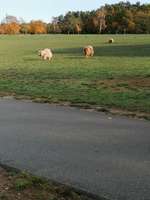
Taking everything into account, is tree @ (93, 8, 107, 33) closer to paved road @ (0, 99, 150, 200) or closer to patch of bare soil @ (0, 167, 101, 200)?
paved road @ (0, 99, 150, 200)

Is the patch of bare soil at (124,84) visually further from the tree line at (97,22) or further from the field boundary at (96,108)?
the tree line at (97,22)

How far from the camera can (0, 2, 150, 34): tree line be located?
128 m

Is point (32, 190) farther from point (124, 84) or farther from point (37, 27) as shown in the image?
point (37, 27)

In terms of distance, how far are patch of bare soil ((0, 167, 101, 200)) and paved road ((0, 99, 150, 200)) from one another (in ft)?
0.67

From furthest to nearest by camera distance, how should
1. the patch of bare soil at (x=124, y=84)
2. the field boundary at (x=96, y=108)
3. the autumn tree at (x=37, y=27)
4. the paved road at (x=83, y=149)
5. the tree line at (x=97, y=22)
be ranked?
the autumn tree at (x=37, y=27) < the tree line at (x=97, y=22) < the patch of bare soil at (x=124, y=84) < the field boundary at (x=96, y=108) < the paved road at (x=83, y=149)

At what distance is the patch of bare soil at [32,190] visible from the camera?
6250mm

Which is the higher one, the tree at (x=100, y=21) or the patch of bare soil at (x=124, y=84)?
the patch of bare soil at (x=124, y=84)

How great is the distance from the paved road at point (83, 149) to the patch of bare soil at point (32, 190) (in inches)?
8.0

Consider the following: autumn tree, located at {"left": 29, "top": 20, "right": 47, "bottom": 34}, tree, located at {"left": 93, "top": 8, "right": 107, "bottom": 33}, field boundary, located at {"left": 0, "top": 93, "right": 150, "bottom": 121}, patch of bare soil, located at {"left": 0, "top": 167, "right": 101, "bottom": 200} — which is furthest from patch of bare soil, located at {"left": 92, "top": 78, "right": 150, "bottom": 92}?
autumn tree, located at {"left": 29, "top": 20, "right": 47, "bottom": 34}

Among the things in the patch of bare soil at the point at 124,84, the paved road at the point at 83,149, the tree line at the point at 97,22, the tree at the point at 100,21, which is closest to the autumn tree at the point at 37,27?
the tree line at the point at 97,22

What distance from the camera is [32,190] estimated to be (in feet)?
21.4

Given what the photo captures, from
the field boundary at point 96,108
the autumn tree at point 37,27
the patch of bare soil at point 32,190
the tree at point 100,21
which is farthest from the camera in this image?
the autumn tree at point 37,27

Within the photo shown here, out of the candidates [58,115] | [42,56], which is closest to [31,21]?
[42,56]

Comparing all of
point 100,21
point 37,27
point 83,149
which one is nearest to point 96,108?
point 83,149
